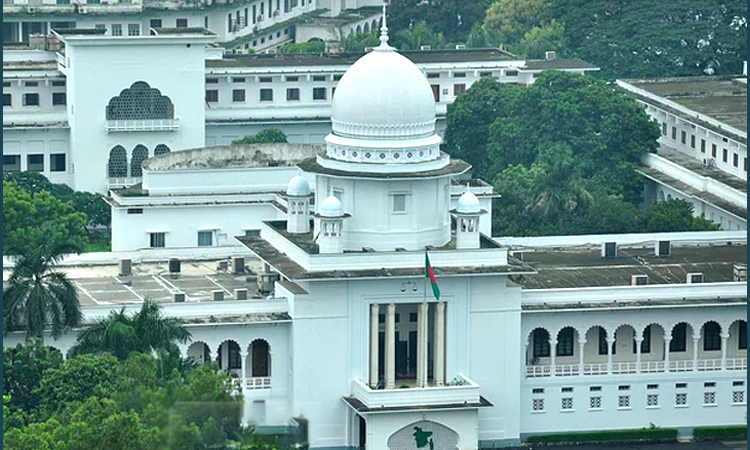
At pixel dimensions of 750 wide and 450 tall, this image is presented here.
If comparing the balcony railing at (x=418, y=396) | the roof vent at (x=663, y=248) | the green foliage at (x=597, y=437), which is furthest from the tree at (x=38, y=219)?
the green foliage at (x=597, y=437)

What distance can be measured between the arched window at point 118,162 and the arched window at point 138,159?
0.29 metres

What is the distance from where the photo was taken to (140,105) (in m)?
147

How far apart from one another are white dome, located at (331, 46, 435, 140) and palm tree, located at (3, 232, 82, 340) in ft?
33.0

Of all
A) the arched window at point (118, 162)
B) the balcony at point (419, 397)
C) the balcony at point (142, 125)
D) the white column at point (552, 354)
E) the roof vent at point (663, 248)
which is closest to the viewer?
the balcony at point (419, 397)

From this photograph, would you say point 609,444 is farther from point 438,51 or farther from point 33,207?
point 438,51

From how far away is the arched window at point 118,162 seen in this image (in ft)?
481

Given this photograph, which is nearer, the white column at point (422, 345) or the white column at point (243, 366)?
the white column at point (422, 345)

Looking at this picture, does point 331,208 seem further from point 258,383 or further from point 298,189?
point 258,383

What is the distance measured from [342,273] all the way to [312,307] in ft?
5.57

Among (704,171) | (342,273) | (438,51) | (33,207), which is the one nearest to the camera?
(342,273)

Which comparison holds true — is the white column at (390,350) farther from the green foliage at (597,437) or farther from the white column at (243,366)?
the green foliage at (597,437)

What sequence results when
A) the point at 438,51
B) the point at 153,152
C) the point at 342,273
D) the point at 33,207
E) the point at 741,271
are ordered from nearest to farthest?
the point at 342,273 < the point at 741,271 < the point at 33,207 < the point at 153,152 < the point at 438,51

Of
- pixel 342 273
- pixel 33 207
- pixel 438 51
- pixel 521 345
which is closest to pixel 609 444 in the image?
pixel 521 345

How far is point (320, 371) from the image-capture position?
334ft
